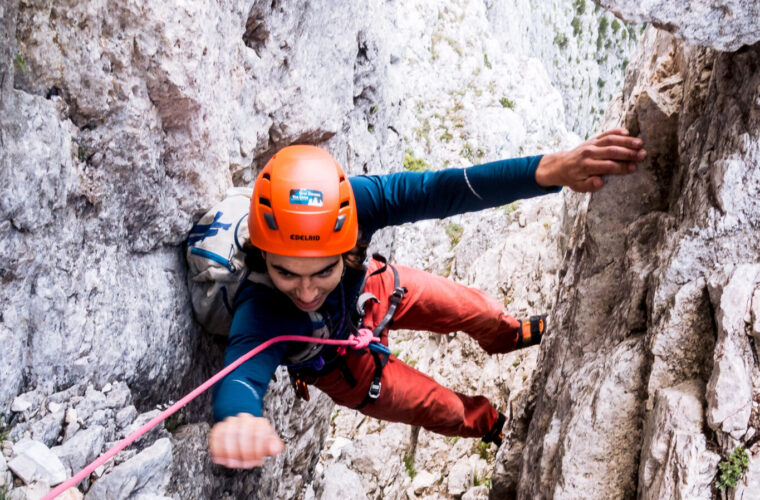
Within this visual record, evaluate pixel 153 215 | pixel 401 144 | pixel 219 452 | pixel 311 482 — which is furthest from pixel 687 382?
pixel 401 144

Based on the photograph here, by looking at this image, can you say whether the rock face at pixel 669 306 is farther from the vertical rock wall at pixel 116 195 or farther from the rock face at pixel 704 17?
the vertical rock wall at pixel 116 195

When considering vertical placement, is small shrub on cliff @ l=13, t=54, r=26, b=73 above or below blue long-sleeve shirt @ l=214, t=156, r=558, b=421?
above

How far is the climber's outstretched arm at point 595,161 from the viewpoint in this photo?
11.9 feet

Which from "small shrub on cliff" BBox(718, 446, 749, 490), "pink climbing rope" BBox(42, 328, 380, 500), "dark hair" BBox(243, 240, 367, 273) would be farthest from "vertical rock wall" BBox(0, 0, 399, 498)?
"small shrub on cliff" BBox(718, 446, 749, 490)

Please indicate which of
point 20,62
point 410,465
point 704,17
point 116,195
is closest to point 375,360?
point 116,195

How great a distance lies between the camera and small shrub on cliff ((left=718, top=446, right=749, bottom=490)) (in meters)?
2.58

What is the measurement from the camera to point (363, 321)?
16.7ft

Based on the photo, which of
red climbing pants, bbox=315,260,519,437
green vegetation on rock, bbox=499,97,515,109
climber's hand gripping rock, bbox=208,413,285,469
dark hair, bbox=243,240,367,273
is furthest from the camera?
green vegetation on rock, bbox=499,97,515,109

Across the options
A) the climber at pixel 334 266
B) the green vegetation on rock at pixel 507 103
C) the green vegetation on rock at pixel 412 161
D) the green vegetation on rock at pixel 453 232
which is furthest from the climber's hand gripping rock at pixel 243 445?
the green vegetation on rock at pixel 507 103

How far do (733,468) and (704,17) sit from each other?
2.03 meters

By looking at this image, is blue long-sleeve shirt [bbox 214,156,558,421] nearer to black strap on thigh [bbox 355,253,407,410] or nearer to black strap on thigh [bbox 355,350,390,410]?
black strap on thigh [bbox 355,253,407,410]

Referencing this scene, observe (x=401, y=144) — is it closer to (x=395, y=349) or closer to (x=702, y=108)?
(x=395, y=349)

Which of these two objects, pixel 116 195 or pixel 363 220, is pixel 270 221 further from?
pixel 116 195

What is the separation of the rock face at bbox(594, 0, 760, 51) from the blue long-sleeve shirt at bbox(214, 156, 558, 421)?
1.08 metres
